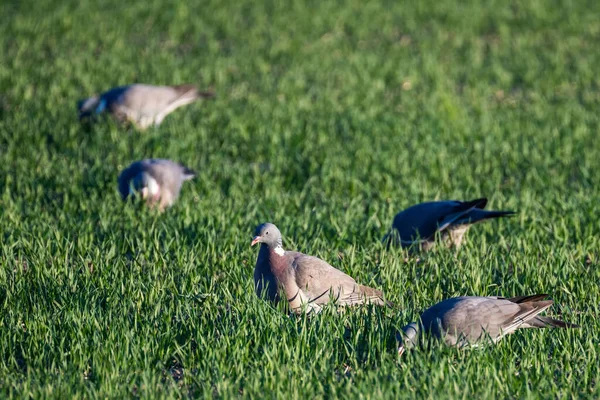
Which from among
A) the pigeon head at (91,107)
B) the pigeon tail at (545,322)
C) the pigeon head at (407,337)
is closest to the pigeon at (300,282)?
the pigeon head at (407,337)

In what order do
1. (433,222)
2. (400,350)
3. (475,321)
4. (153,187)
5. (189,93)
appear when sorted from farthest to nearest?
(189,93) → (153,187) → (433,222) → (475,321) → (400,350)

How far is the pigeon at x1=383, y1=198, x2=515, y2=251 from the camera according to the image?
651 centimetres

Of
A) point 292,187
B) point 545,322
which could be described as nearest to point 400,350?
point 545,322

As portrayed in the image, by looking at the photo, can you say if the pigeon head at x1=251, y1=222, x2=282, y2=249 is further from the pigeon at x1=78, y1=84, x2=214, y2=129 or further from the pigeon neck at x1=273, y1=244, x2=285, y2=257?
the pigeon at x1=78, y1=84, x2=214, y2=129

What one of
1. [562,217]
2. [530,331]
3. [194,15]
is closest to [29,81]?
[194,15]

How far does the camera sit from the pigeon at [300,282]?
17.9 feet

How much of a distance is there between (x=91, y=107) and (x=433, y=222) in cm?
483

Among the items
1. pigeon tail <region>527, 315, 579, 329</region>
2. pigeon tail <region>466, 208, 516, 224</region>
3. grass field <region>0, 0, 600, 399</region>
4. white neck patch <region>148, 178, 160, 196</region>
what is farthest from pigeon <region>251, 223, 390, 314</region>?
white neck patch <region>148, 178, 160, 196</region>

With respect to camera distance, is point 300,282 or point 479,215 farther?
point 479,215

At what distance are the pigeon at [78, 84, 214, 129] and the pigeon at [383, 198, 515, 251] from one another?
13.6ft

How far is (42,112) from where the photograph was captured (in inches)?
401

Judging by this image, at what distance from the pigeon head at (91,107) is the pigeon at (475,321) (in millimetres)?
5887

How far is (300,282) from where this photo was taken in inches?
216

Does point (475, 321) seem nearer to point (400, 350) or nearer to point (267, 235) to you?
point (400, 350)
